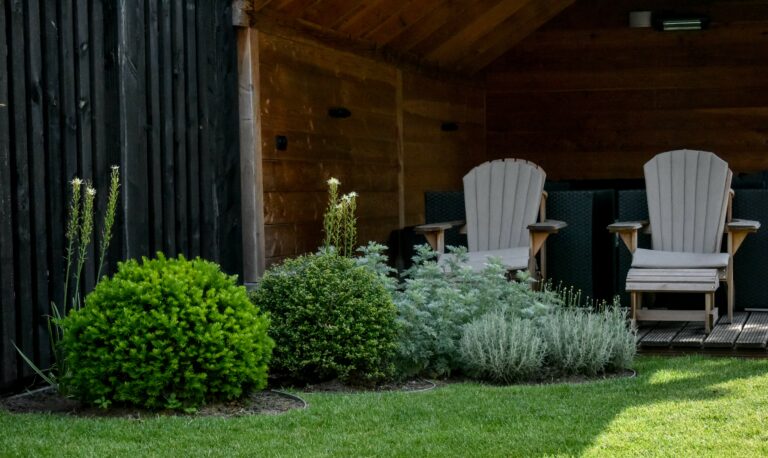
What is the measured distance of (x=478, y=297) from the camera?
18.5 feet

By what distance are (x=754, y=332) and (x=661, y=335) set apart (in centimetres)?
47

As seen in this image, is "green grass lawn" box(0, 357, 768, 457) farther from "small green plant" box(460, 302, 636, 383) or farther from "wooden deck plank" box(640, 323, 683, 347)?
"wooden deck plank" box(640, 323, 683, 347)

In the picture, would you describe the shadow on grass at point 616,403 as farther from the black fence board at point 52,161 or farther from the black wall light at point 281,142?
the black wall light at point 281,142

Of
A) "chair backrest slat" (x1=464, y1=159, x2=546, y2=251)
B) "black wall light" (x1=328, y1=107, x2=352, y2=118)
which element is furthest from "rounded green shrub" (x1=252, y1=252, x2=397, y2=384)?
"black wall light" (x1=328, y1=107, x2=352, y2=118)

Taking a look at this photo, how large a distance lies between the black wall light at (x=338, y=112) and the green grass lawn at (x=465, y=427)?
3.36 metres

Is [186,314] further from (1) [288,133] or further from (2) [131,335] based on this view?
(1) [288,133]

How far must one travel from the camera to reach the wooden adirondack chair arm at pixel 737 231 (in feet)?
21.0

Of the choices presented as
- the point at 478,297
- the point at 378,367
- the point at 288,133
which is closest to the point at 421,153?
the point at 288,133

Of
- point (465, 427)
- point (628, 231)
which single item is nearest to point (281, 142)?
point (628, 231)

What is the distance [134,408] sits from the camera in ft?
14.5


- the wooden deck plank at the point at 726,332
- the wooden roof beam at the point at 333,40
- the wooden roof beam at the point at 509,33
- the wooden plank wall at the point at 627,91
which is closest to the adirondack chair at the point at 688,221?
the wooden deck plank at the point at 726,332

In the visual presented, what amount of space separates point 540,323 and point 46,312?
2217 millimetres

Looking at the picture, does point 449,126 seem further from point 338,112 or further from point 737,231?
point 737,231

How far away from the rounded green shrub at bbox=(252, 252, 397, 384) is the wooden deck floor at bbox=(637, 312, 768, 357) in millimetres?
1528
